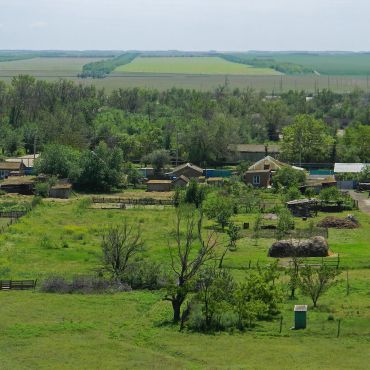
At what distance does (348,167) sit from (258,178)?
757cm

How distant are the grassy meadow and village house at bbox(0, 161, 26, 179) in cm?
2395

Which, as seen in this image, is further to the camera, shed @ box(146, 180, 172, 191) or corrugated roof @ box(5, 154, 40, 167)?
corrugated roof @ box(5, 154, 40, 167)

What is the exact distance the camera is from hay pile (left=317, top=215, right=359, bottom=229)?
44.4 m

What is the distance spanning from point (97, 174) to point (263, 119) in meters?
34.2

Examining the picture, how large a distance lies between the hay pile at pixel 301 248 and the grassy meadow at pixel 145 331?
2.07ft

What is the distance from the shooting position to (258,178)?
2323 inches

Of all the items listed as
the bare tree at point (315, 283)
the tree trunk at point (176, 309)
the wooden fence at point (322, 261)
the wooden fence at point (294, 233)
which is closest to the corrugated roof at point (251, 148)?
the wooden fence at point (294, 233)

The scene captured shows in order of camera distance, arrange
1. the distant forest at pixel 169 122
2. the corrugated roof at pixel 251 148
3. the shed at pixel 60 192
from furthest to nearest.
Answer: the corrugated roof at pixel 251 148
the distant forest at pixel 169 122
the shed at pixel 60 192

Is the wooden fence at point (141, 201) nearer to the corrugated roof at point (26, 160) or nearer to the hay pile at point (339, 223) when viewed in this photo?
the hay pile at point (339, 223)

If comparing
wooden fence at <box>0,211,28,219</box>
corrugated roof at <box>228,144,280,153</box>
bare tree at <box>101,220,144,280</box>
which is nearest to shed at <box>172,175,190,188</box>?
corrugated roof at <box>228,144,280,153</box>

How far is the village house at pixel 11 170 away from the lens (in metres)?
61.3

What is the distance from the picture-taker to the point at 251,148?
71250 millimetres

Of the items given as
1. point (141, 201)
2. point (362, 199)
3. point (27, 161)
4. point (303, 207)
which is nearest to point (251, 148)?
point (27, 161)

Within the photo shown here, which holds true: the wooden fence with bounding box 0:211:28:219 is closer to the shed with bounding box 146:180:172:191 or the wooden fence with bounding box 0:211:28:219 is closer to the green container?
the shed with bounding box 146:180:172:191
